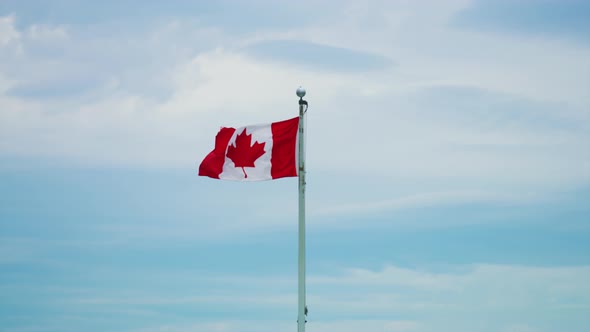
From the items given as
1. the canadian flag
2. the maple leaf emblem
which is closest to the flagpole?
the canadian flag

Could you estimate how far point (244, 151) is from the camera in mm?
44469

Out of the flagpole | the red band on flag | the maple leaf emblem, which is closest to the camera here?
the flagpole

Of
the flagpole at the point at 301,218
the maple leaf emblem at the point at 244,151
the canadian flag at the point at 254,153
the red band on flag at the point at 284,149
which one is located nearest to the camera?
the flagpole at the point at 301,218

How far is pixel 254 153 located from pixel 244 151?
0.58 meters

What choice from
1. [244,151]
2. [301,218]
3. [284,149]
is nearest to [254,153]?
[244,151]

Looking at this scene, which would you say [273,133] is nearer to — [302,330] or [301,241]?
[301,241]

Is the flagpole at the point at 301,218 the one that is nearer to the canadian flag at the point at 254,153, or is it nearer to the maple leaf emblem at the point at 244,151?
the canadian flag at the point at 254,153

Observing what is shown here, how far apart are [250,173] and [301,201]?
2.84 meters

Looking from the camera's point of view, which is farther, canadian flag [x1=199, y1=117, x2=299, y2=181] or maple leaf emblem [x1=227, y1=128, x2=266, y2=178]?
maple leaf emblem [x1=227, y1=128, x2=266, y2=178]

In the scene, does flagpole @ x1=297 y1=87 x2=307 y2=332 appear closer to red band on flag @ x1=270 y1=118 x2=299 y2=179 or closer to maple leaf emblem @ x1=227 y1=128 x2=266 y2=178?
red band on flag @ x1=270 y1=118 x2=299 y2=179

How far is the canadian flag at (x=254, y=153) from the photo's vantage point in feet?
142

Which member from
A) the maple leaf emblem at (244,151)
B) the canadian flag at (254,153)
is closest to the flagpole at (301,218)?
the canadian flag at (254,153)

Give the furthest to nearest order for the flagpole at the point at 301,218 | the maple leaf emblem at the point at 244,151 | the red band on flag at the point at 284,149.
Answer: the maple leaf emblem at the point at 244,151 → the red band on flag at the point at 284,149 → the flagpole at the point at 301,218

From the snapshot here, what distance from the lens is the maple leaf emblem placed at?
44062 mm
